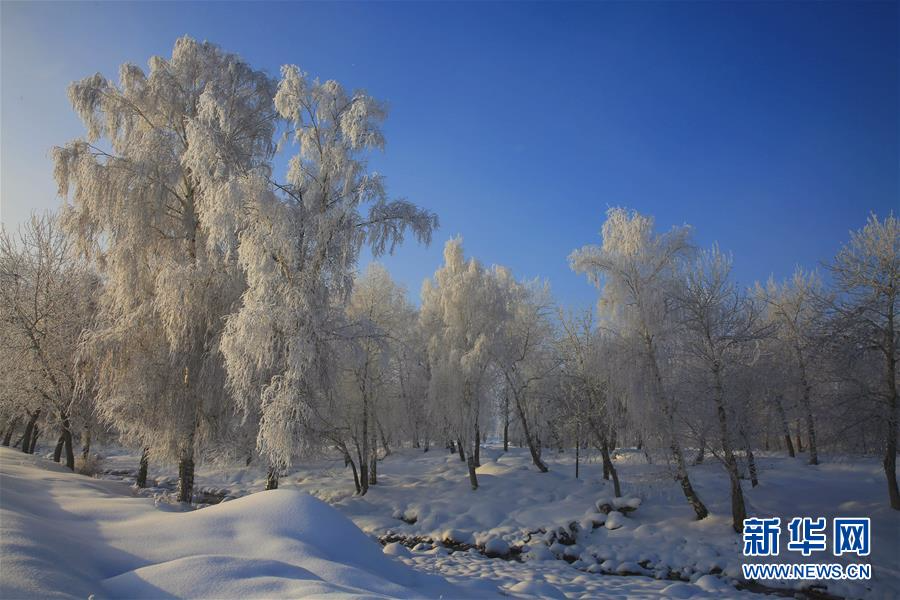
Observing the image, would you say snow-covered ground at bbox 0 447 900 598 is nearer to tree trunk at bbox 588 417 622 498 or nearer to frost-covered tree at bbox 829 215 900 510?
tree trunk at bbox 588 417 622 498

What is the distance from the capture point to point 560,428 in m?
24.6

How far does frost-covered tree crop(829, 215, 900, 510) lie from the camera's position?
44.3 ft

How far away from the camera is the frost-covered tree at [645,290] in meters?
14.0

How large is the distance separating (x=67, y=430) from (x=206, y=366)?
25.0 feet

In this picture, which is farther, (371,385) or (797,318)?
(797,318)

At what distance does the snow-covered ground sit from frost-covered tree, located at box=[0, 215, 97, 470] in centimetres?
183

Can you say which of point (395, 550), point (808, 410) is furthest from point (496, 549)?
point (808, 410)

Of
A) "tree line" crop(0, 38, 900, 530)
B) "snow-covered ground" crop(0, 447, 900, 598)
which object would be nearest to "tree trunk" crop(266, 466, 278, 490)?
"tree line" crop(0, 38, 900, 530)

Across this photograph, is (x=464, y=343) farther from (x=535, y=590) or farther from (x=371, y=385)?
(x=535, y=590)

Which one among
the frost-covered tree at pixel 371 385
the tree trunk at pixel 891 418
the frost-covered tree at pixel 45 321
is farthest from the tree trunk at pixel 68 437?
the tree trunk at pixel 891 418

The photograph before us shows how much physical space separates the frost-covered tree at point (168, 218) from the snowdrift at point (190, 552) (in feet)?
13.4

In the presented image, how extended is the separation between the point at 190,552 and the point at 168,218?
10746mm

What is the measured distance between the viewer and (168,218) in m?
13.6

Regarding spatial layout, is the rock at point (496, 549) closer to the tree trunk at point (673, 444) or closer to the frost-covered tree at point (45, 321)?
the tree trunk at point (673, 444)
